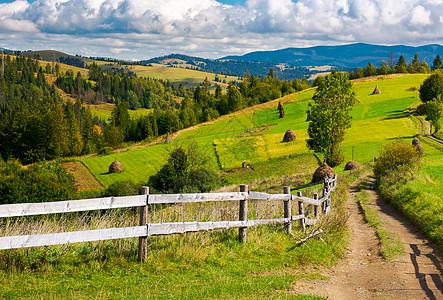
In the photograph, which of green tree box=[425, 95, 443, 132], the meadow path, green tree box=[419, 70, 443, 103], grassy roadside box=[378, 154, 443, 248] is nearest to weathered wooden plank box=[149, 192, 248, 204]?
the meadow path

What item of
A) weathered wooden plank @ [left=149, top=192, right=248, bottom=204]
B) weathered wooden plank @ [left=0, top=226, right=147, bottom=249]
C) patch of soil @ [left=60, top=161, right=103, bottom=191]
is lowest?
patch of soil @ [left=60, top=161, right=103, bottom=191]

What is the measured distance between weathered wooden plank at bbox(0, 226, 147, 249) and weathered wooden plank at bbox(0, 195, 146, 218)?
45cm

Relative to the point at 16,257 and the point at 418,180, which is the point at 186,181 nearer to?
the point at 418,180

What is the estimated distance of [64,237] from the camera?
737 cm

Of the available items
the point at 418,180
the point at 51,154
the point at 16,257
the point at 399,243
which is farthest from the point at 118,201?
the point at 51,154

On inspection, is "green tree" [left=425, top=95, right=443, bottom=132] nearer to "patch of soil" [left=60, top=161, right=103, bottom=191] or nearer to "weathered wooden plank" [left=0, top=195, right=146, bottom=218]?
"patch of soil" [left=60, top=161, right=103, bottom=191]

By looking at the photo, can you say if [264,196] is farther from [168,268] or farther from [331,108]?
[331,108]

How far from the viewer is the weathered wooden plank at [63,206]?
703cm

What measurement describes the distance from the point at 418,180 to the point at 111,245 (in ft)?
71.1

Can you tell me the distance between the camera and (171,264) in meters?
8.62

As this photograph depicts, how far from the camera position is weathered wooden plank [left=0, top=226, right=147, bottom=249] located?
22.6 ft

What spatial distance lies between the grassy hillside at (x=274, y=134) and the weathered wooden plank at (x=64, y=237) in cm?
4724

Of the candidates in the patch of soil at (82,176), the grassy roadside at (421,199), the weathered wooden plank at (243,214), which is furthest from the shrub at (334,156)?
the weathered wooden plank at (243,214)

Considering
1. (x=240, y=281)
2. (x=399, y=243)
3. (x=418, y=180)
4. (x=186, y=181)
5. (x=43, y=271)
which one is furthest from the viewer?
(x=186, y=181)
